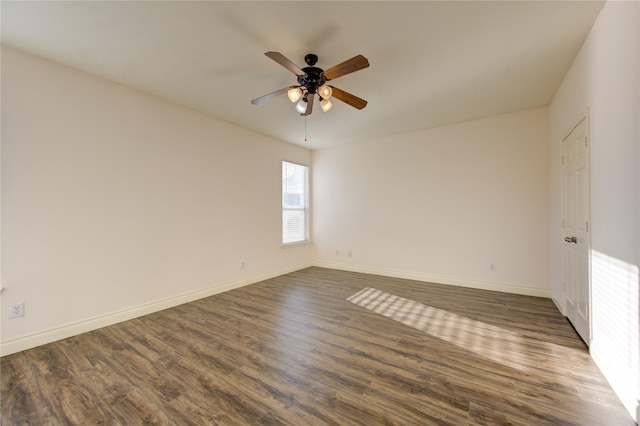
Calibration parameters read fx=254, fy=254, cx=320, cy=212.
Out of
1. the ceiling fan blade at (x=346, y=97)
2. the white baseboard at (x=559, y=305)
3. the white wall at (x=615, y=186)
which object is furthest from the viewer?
the white baseboard at (x=559, y=305)

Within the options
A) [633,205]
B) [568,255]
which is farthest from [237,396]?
[568,255]

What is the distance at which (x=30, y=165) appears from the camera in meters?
2.33

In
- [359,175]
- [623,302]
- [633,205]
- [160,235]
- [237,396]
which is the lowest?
[237,396]

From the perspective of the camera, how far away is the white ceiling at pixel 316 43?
183 cm

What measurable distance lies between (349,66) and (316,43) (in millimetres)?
436

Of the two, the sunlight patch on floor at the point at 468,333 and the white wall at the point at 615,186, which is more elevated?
the white wall at the point at 615,186

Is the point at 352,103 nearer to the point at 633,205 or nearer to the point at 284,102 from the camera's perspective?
the point at 284,102

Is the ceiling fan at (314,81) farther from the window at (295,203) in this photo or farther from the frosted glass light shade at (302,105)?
the window at (295,203)

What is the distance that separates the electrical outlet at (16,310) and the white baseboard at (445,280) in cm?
435

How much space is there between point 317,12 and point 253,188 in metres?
3.07

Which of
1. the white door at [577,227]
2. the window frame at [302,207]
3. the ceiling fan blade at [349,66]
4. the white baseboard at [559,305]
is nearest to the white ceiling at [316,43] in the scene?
the ceiling fan blade at [349,66]

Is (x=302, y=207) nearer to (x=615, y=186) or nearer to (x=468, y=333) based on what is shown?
(x=468, y=333)

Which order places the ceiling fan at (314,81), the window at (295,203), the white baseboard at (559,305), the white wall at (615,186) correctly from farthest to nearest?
the window at (295,203) < the white baseboard at (559,305) < the ceiling fan at (314,81) < the white wall at (615,186)

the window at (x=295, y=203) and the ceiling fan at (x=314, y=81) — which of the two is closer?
the ceiling fan at (x=314, y=81)
